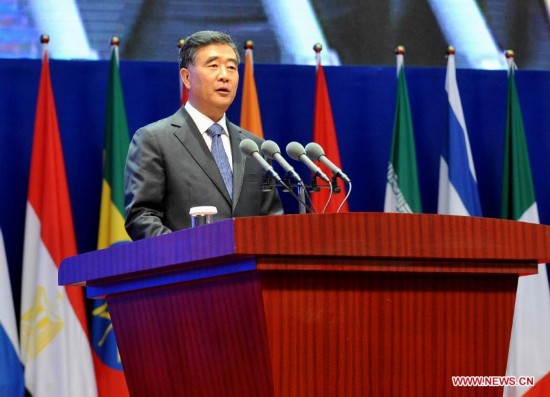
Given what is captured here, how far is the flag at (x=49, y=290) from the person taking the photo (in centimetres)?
508

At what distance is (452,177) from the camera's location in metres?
5.65

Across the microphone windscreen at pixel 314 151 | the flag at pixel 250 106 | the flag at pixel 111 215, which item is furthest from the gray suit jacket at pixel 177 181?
the flag at pixel 250 106

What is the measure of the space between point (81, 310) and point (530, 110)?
306cm

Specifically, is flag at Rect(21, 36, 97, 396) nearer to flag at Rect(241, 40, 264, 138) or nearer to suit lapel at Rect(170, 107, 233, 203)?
flag at Rect(241, 40, 264, 138)

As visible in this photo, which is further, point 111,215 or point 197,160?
point 111,215

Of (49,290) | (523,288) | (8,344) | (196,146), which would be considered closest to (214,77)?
(196,146)

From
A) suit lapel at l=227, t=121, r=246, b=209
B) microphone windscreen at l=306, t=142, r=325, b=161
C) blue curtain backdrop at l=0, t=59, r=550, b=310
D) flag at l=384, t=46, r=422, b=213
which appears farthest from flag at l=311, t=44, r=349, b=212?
microphone windscreen at l=306, t=142, r=325, b=161

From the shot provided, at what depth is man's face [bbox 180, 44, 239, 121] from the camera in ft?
11.4

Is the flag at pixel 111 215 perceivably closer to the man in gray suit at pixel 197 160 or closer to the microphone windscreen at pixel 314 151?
the man in gray suit at pixel 197 160

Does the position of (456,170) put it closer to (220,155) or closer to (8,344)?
(220,155)

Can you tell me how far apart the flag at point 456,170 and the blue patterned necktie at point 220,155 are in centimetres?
246

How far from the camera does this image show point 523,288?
554 cm

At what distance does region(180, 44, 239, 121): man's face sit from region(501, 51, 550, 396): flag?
8.72ft

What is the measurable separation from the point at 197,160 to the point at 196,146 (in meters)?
0.07
